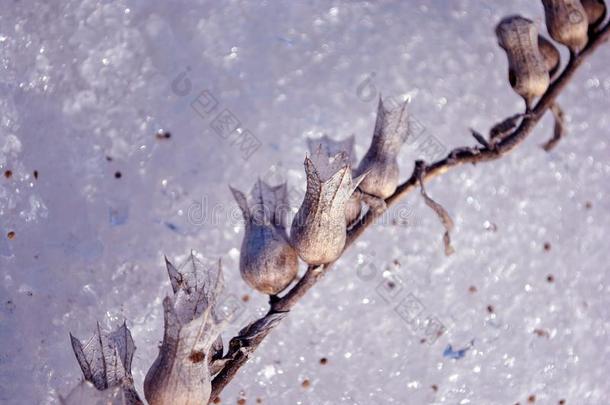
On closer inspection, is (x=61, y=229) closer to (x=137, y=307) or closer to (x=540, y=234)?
(x=137, y=307)

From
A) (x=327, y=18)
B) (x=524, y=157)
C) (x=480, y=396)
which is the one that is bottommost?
(x=480, y=396)

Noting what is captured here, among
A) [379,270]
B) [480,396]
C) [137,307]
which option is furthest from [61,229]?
[480,396]

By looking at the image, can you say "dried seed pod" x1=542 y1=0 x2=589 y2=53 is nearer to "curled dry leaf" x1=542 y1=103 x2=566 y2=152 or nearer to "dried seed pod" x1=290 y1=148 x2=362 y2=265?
"curled dry leaf" x1=542 y1=103 x2=566 y2=152

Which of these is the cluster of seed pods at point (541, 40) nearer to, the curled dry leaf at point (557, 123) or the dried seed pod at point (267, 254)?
the curled dry leaf at point (557, 123)

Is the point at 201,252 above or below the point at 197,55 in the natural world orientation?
below

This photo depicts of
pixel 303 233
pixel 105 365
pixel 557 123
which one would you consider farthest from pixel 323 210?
pixel 557 123

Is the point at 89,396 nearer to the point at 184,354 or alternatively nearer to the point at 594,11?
the point at 184,354
